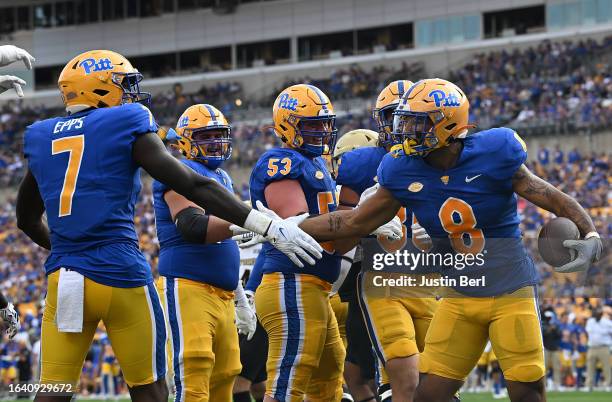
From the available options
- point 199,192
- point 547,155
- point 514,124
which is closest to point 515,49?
point 514,124

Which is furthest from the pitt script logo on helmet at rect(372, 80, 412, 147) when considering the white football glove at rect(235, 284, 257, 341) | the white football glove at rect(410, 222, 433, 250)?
the white football glove at rect(235, 284, 257, 341)

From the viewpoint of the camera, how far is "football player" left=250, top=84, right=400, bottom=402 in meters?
6.26

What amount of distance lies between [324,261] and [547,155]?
19887mm

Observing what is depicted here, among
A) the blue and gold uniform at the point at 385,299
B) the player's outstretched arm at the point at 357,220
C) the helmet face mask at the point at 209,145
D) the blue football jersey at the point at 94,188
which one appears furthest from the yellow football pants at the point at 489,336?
the helmet face mask at the point at 209,145

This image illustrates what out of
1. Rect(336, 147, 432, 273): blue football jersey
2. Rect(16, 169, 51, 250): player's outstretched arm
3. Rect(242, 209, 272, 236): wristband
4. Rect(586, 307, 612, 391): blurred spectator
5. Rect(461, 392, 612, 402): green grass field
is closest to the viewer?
Rect(242, 209, 272, 236): wristband

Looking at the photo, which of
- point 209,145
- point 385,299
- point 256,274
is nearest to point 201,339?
point 385,299

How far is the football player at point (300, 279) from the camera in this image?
6.26 m

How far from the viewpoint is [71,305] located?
16.2 feet

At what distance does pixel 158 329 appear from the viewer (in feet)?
16.7

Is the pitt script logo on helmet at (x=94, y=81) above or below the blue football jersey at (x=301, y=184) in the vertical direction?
above

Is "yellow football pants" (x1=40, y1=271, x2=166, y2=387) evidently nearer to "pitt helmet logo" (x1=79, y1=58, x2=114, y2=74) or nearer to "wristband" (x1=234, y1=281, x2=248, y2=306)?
"pitt helmet logo" (x1=79, y1=58, x2=114, y2=74)

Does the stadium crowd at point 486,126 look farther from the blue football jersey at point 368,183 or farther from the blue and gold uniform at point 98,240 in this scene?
the blue and gold uniform at point 98,240

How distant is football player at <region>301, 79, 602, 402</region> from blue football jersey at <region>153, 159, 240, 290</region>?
4.33 feet

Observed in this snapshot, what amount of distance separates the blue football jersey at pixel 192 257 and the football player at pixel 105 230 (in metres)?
1.43
